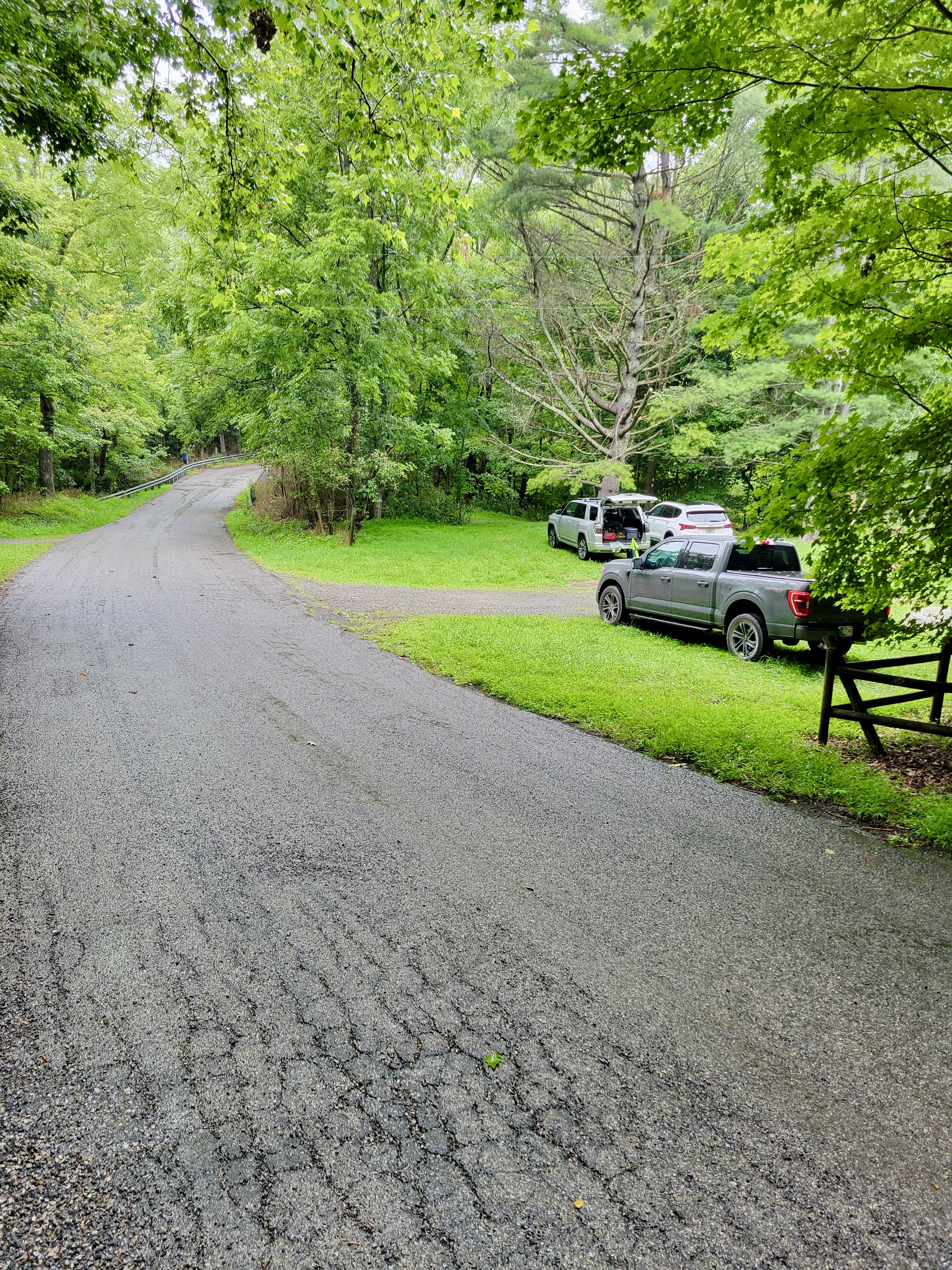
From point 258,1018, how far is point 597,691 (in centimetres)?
556

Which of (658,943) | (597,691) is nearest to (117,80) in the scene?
(597,691)

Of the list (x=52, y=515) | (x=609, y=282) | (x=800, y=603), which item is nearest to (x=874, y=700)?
(x=800, y=603)

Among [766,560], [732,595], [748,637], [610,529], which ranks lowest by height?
[748,637]

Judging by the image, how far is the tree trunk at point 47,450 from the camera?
24.6 metres

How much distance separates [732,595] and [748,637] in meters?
0.70

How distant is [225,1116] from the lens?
219cm

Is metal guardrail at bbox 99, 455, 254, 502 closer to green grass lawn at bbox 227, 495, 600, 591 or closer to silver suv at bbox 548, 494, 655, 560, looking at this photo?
green grass lawn at bbox 227, 495, 600, 591

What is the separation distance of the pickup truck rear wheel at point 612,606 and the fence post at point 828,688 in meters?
6.34

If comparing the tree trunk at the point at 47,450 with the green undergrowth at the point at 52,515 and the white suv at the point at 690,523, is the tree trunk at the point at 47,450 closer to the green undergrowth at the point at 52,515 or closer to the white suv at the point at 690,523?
the green undergrowth at the point at 52,515

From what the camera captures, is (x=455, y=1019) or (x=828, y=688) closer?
(x=455, y=1019)

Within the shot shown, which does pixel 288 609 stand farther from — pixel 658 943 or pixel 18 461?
pixel 18 461

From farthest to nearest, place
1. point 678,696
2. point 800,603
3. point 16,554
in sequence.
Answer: point 16,554, point 800,603, point 678,696

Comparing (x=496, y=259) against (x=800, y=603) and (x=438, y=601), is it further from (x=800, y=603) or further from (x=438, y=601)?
(x=800, y=603)

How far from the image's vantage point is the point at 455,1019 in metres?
2.64
